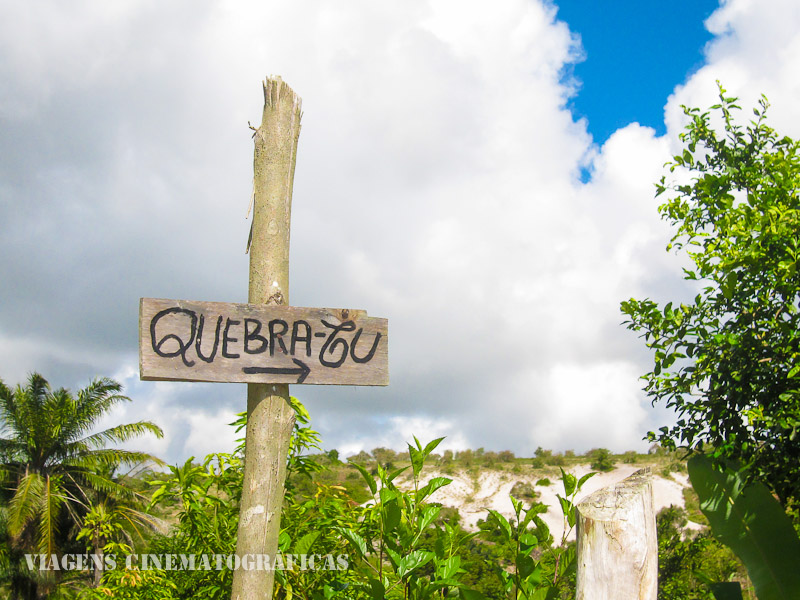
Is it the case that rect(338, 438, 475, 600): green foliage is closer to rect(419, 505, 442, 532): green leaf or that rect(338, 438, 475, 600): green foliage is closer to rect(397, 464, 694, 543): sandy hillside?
rect(419, 505, 442, 532): green leaf

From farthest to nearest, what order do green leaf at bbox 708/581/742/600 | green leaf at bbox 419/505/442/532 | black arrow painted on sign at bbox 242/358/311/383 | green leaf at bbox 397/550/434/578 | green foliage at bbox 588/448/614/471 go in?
green foliage at bbox 588/448/614/471 → green leaf at bbox 708/581/742/600 → black arrow painted on sign at bbox 242/358/311/383 → green leaf at bbox 419/505/442/532 → green leaf at bbox 397/550/434/578

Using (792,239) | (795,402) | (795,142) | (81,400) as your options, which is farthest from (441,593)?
(81,400)

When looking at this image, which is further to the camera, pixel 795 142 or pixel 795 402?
pixel 795 142

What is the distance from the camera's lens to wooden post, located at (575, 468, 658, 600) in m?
1.96

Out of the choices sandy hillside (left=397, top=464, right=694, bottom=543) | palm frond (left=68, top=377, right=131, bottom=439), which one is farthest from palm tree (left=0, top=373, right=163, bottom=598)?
sandy hillside (left=397, top=464, right=694, bottom=543)

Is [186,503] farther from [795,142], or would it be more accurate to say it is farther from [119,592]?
[795,142]

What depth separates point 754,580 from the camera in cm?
340

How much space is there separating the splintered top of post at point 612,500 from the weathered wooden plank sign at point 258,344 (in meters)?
1.31

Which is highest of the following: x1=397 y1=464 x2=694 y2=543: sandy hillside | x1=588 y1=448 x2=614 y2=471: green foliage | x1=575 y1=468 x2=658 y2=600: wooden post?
x1=575 y1=468 x2=658 y2=600: wooden post

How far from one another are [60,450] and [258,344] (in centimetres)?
2181

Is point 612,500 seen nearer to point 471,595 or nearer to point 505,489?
point 471,595

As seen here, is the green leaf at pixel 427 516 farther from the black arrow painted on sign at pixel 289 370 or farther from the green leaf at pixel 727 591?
the green leaf at pixel 727 591

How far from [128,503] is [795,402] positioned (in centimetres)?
2200

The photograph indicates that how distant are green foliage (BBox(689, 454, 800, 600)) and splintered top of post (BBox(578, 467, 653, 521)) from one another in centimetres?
168
